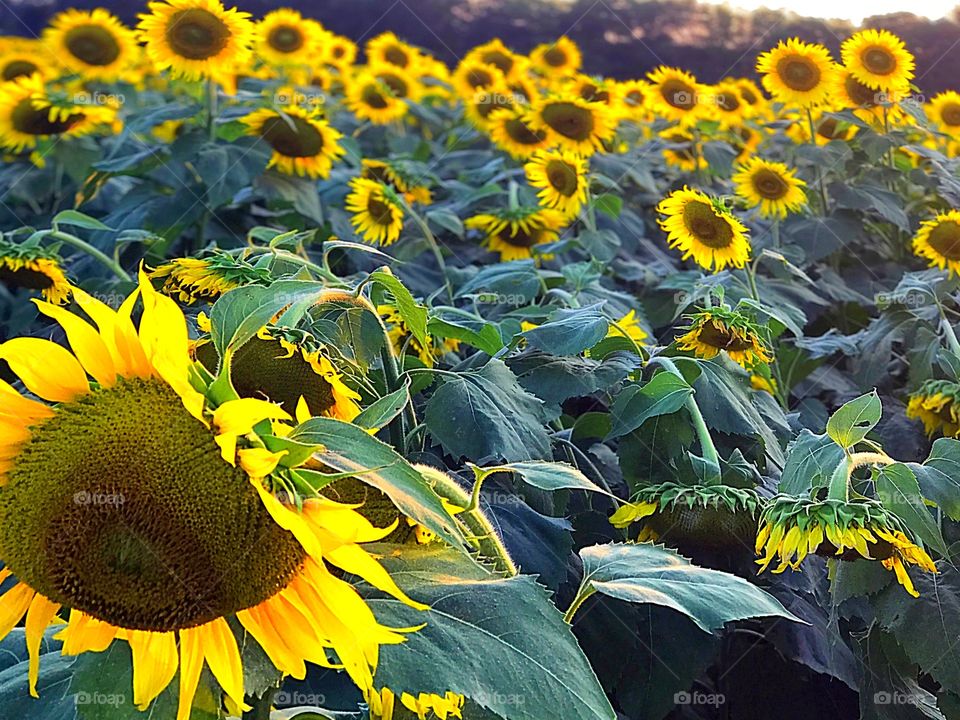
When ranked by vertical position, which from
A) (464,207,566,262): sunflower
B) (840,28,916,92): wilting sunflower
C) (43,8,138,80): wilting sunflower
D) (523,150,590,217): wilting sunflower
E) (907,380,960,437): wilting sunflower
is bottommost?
(43,8,138,80): wilting sunflower

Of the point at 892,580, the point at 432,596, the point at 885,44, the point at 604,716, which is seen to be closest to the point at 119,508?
the point at 432,596

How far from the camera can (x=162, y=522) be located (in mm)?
532

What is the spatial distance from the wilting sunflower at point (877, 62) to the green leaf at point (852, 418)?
1912 millimetres

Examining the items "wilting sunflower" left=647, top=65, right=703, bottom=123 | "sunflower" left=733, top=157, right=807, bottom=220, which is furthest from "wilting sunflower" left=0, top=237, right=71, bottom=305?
"wilting sunflower" left=647, top=65, right=703, bottom=123

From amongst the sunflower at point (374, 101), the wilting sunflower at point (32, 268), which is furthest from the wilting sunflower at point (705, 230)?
the sunflower at point (374, 101)

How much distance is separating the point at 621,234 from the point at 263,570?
2.04 meters

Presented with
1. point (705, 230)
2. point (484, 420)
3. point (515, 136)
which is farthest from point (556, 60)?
point (484, 420)

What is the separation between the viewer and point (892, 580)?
102 cm

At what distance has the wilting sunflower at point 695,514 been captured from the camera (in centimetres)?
101

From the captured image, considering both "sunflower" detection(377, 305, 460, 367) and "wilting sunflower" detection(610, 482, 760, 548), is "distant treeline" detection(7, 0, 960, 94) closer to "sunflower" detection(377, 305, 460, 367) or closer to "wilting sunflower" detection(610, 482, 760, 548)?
"sunflower" detection(377, 305, 460, 367)

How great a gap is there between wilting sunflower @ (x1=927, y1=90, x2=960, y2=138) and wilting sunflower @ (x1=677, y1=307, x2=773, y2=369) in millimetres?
1737

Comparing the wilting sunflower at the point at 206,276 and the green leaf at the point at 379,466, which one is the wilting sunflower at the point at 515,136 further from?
the green leaf at the point at 379,466

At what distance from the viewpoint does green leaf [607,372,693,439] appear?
1067mm

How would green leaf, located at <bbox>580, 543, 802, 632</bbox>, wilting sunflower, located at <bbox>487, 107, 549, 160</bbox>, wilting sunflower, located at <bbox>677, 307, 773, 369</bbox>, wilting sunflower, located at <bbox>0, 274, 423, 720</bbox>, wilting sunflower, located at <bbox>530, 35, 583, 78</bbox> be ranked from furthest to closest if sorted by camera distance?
wilting sunflower, located at <bbox>530, 35, 583, 78</bbox> < wilting sunflower, located at <bbox>487, 107, 549, 160</bbox> < wilting sunflower, located at <bbox>677, 307, 773, 369</bbox> < green leaf, located at <bbox>580, 543, 802, 632</bbox> < wilting sunflower, located at <bbox>0, 274, 423, 720</bbox>
